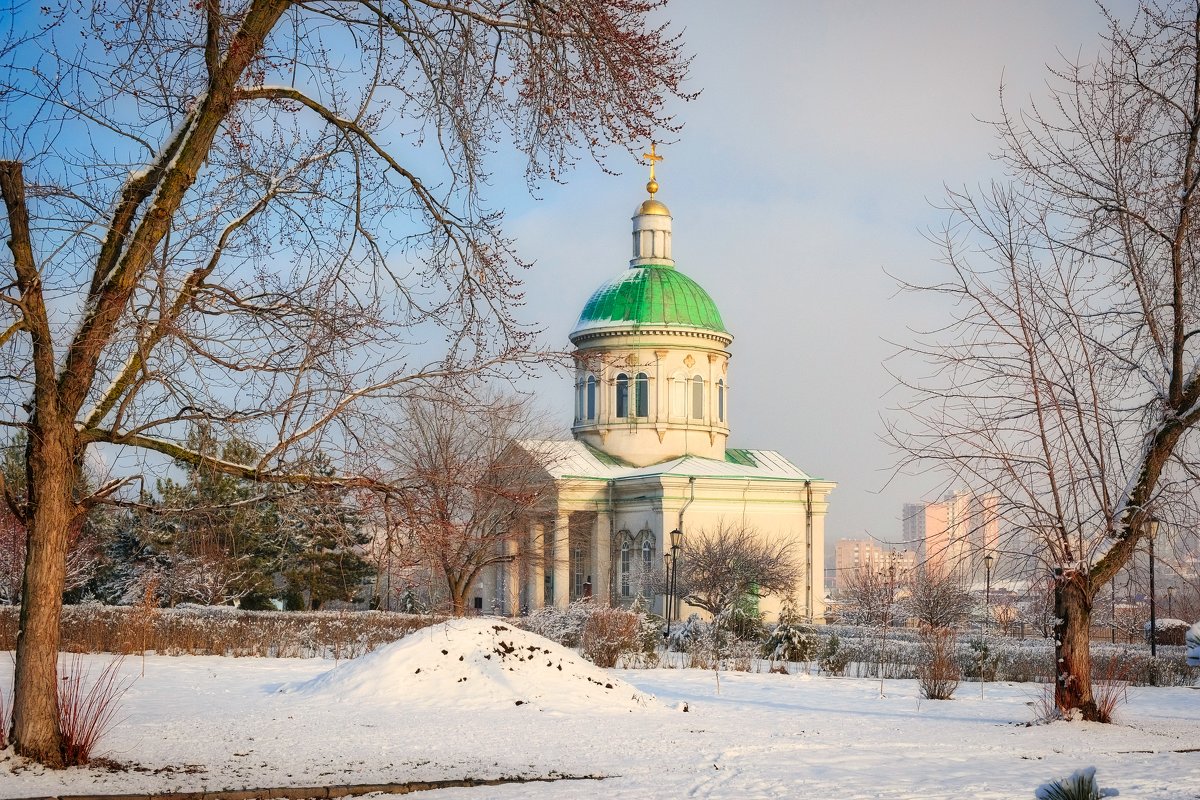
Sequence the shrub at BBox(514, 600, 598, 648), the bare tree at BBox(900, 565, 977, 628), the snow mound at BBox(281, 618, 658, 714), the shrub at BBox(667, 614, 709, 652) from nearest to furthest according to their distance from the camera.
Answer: the snow mound at BBox(281, 618, 658, 714) → the shrub at BBox(514, 600, 598, 648) → the shrub at BBox(667, 614, 709, 652) → the bare tree at BBox(900, 565, 977, 628)

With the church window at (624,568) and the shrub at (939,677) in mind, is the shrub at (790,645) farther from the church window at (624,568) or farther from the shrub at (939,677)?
the church window at (624,568)

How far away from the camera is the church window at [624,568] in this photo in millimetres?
48375

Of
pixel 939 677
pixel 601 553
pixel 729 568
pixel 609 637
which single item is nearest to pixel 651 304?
pixel 601 553

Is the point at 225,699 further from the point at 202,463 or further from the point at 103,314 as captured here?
the point at 103,314

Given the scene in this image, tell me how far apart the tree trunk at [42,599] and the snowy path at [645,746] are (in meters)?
0.27

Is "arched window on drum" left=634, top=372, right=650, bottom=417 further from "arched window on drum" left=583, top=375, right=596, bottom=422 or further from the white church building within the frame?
"arched window on drum" left=583, top=375, right=596, bottom=422

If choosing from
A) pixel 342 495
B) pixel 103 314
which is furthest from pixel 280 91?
pixel 342 495

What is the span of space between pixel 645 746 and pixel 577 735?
36.5 inches

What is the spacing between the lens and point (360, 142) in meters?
10.6

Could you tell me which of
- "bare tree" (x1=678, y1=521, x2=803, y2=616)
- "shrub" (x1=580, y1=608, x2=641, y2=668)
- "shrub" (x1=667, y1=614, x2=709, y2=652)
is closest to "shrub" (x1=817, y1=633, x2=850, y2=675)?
"shrub" (x1=667, y1=614, x2=709, y2=652)

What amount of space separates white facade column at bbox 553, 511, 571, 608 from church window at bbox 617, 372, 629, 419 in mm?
4977

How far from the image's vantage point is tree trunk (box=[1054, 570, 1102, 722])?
1427cm

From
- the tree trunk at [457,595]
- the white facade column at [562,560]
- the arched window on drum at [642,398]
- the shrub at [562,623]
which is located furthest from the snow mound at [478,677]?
the arched window on drum at [642,398]

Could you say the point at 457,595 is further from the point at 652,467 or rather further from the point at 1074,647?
the point at 652,467
